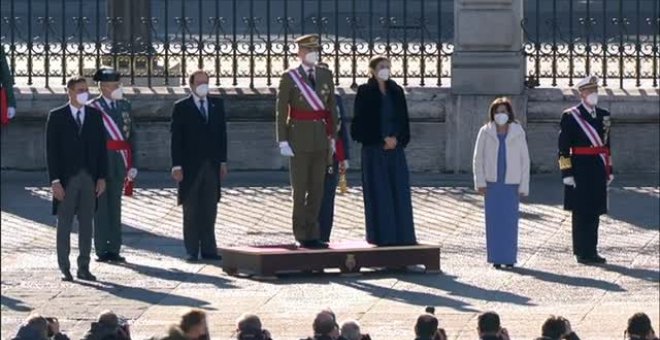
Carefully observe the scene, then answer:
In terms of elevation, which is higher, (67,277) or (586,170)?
(586,170)

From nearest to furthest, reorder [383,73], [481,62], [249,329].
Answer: [249,329] < [383,73] < [481,62]

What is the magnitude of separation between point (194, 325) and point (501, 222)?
625 cm

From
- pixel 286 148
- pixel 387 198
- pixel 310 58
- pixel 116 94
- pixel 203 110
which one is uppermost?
pixel 310 58

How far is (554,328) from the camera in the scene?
12219 millimetres

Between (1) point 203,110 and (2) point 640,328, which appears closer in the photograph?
(2) point 640,328

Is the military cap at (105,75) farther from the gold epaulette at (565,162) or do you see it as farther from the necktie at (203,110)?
the gold epaulette at (565,162)

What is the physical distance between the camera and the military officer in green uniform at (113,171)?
17.8 m

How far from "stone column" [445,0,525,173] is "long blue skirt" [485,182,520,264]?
3.89 metres

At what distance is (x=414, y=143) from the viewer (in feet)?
71.4

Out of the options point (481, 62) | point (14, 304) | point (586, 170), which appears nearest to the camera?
point (14, 304)

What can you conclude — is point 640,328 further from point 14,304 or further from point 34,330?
point 14,304

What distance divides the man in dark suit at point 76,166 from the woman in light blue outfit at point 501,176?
270 cm

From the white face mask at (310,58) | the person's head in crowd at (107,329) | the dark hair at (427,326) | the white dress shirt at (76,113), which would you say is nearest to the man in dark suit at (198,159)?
the white face mask at (310,58)

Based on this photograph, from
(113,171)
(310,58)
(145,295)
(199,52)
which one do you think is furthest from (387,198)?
(199,52)
